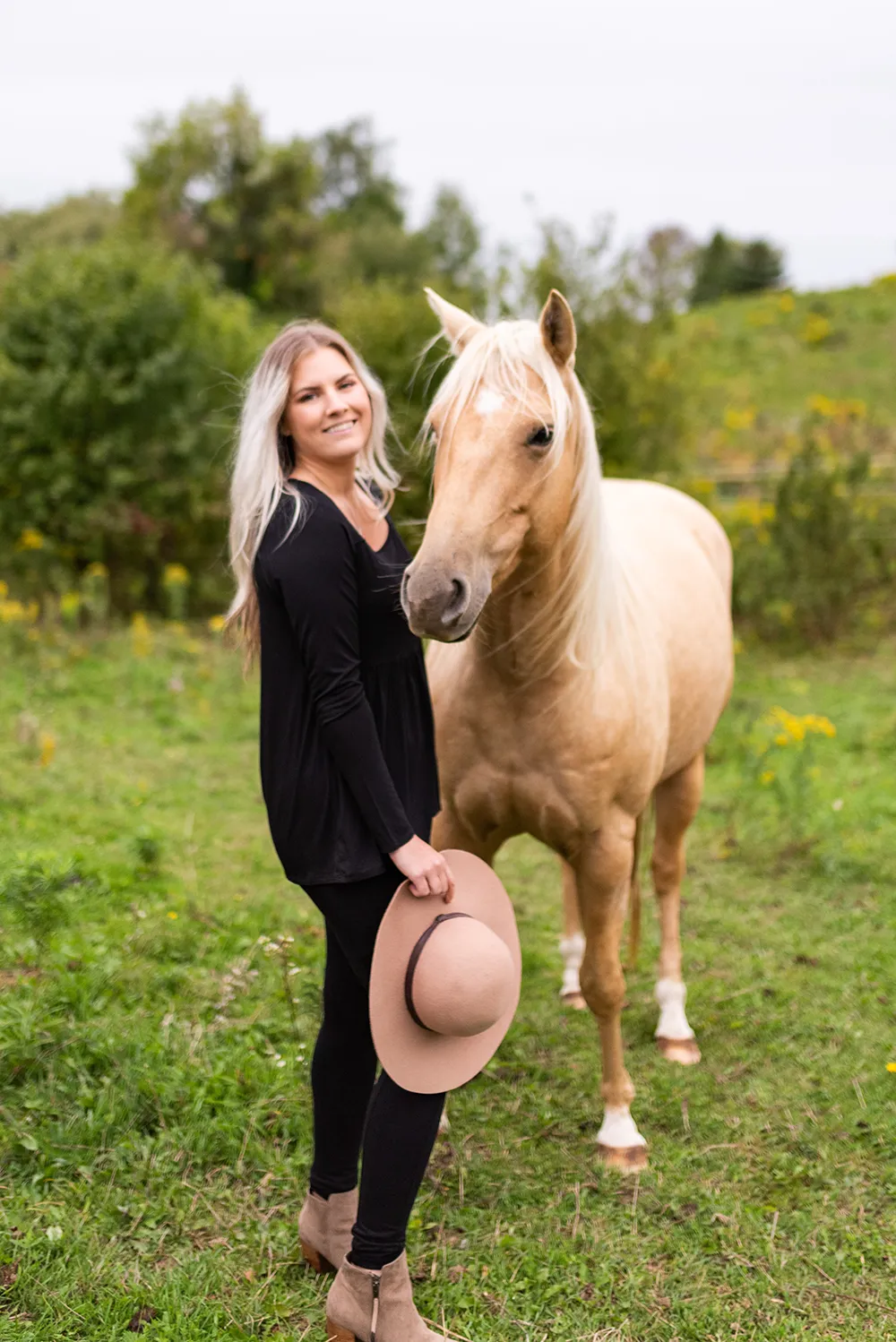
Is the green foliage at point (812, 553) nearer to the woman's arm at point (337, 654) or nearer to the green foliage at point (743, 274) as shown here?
the woman's arm at point (337, 654)

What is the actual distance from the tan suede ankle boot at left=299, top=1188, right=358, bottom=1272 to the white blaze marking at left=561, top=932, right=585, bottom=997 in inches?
61.8

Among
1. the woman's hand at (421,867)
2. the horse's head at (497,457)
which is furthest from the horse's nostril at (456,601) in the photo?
the woman's hand at (421,867)

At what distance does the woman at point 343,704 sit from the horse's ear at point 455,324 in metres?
0.31

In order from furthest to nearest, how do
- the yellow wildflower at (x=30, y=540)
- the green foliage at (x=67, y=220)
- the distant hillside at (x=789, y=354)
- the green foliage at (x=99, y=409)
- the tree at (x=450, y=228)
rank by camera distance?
the tree at (x=450, y=228) < the green foliage at (x=67, y=220) < the distant hillside at (x=789, y=354) < the green foliage at (x=99, y=409) < the yellow wildflower at (x=30, y=540)

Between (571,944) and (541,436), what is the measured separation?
225 cm

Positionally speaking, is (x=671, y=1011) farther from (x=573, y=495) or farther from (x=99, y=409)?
(x=99, y=409)

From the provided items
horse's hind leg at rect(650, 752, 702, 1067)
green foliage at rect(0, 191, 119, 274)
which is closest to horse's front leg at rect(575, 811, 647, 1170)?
horse's hind leg at rect(650, 752, 702, 1067)

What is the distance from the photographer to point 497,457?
7.08 feet

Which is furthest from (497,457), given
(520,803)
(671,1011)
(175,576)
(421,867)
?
(175,576)

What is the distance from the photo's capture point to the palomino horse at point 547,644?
2.14 m

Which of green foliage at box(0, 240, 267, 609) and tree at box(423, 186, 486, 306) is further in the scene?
tree at box(423, 186, 486, 306)

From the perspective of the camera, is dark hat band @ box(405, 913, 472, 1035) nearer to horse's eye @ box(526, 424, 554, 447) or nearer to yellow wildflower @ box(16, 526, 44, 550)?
horse's eye @ box(526, 424, 554, 447)

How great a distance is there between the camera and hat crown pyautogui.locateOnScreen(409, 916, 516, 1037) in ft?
6.72

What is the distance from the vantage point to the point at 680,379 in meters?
10.0
